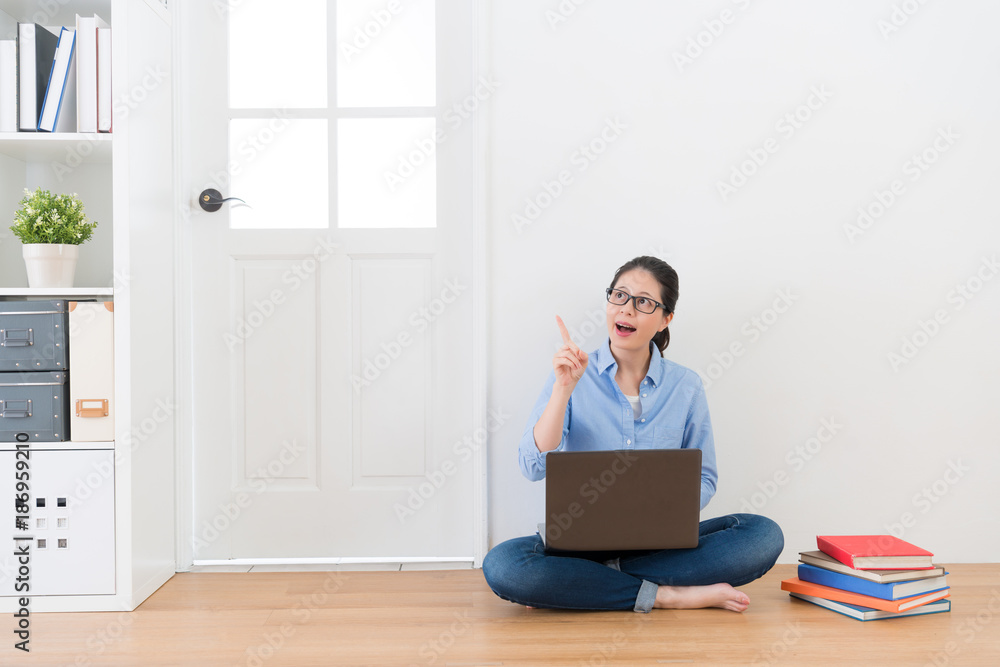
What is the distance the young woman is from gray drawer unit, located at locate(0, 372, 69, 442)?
1070 millimetres

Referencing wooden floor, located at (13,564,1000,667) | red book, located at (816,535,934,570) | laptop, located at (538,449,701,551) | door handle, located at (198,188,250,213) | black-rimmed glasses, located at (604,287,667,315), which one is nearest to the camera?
wooden floor, located at (13,564,1000,667)

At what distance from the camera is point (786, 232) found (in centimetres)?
205

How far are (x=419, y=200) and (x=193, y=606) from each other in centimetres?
120

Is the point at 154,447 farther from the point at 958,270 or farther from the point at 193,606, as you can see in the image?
the point at 958,270

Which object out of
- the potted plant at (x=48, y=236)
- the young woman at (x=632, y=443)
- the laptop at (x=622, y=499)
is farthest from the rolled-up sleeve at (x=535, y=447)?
the potted plant at (x=48, y=236)

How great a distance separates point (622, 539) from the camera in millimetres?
1594

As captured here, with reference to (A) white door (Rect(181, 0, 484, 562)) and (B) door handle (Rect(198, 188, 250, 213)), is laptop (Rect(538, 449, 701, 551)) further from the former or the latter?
(B) door handle (Rect(198, 188, 250, 213))

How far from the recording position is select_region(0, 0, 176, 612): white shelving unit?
1694 mm

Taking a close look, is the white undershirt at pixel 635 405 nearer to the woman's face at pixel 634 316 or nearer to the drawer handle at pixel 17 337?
the woman's face at pixel 634 316

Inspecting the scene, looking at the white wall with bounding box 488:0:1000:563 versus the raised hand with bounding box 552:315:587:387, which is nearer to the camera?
the raised hand with bounding box 552:315:587:387

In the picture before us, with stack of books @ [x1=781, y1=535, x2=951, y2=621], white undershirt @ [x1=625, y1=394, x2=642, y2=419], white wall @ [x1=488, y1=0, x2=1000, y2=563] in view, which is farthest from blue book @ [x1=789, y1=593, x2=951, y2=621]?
white undershirt @ [x1=625, y1=394, x2=642, y2=419]

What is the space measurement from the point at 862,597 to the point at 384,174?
1621mm

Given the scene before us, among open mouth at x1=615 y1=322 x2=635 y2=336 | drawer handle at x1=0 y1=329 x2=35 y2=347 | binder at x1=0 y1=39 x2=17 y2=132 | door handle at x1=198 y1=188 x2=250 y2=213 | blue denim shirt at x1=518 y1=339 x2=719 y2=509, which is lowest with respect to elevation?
blue denim shirt at x1=518 y1=339 x2=719 y2=509

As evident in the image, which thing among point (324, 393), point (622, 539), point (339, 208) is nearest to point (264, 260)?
point (339, 208)
